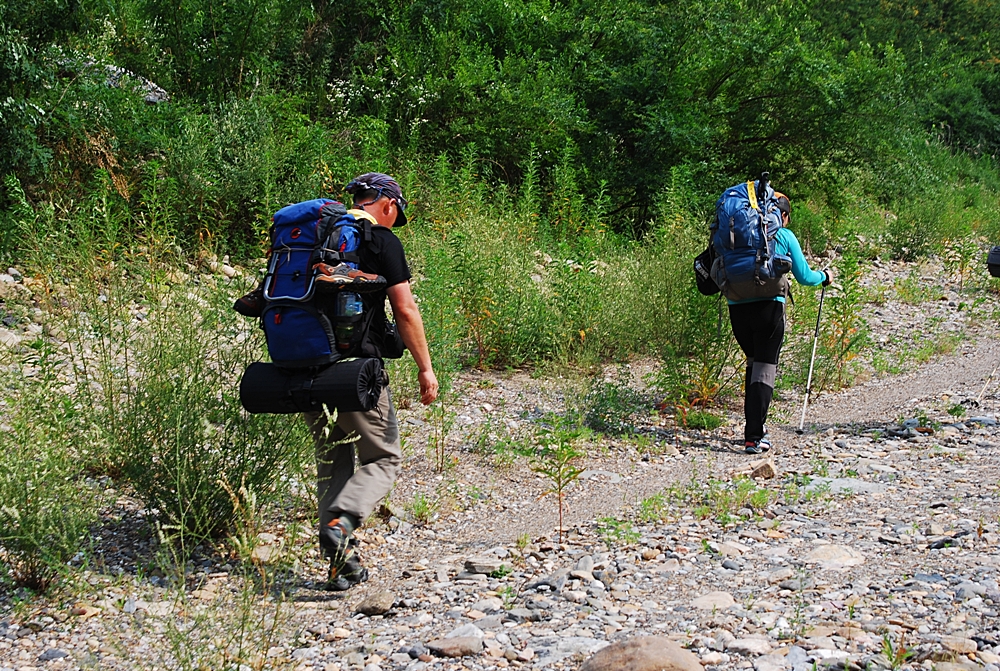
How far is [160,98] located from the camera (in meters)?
10.9

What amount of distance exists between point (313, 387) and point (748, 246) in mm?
3552

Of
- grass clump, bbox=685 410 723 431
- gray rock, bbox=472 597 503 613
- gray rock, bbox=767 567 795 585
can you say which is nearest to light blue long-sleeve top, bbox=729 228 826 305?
grass clump, bbox=685 410 723 431

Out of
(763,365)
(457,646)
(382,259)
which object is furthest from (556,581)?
(763,365)

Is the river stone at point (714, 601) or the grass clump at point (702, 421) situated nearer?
the river stone at point (714, 601)

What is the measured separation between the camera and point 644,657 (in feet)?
10.4

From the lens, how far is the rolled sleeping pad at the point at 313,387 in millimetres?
4078

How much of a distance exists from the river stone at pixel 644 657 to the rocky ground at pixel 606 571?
0.15 feet

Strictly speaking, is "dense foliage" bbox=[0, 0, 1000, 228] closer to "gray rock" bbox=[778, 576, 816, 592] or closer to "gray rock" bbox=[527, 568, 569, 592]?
"gray rock" bbox=[527, 568, 569, 592]

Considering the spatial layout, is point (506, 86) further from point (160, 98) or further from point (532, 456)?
point (532, 456)

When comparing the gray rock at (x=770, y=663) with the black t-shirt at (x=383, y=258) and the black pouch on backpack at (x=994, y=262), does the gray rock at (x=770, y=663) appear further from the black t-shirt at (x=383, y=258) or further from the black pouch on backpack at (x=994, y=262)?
the black pouch on backpack at (x=994, y=262)

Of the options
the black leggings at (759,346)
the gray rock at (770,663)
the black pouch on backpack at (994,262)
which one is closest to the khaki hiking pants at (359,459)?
the gray rock at (770,663)

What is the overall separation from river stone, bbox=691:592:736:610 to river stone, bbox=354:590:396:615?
4.26 ft

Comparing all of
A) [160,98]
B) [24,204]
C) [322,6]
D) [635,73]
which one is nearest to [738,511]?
[24,204]

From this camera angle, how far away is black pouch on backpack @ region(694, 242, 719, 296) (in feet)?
22.5
